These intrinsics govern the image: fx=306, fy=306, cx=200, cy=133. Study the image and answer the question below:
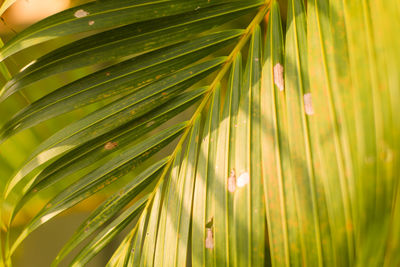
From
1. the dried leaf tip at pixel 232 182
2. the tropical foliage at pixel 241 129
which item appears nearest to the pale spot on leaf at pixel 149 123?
the tropical foliage at pixel 241 129

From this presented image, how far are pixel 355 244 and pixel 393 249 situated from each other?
0.13ft

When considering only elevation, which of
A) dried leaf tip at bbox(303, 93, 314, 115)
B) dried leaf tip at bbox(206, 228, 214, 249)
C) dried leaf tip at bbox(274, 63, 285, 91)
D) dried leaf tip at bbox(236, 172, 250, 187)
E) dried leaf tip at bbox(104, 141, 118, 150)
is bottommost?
dried leaf tip at bbox(206, 228, 214, 249)

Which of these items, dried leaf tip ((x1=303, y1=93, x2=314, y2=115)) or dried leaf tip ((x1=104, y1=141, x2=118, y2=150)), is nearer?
dried leaf tip ((x1=303, y1=93, x2=314, y2=115))

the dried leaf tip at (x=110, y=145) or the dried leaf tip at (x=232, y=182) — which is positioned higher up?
the dried leaf tip at (x=110, y=145)

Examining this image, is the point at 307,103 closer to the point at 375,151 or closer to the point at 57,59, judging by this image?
the point at 375,151

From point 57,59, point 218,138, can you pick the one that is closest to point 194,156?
point 218,138

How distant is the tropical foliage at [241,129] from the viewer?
0.34 meters

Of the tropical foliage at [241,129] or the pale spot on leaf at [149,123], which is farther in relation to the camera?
the pale spot on leaf at [149,123]

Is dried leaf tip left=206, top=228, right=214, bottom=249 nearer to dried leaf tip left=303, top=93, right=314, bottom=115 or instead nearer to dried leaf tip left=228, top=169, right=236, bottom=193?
dried leaf tip left=228, top=169, right=236, bottom=193

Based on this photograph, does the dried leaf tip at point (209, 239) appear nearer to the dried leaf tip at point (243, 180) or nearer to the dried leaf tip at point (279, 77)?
the dried leaf tip at point (243, 180)

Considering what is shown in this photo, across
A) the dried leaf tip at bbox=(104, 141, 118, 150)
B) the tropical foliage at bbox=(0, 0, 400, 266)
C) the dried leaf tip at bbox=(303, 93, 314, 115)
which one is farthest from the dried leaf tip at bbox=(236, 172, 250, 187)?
the dried leaf tip at bbox=(104, 141, 118, 150)

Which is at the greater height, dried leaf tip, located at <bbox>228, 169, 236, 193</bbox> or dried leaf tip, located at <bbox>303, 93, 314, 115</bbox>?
dried leaf tip, located at <bbox>303, 93, 314, 115</bbox>

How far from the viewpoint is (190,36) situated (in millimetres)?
506

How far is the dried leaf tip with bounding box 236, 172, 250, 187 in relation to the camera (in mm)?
415
